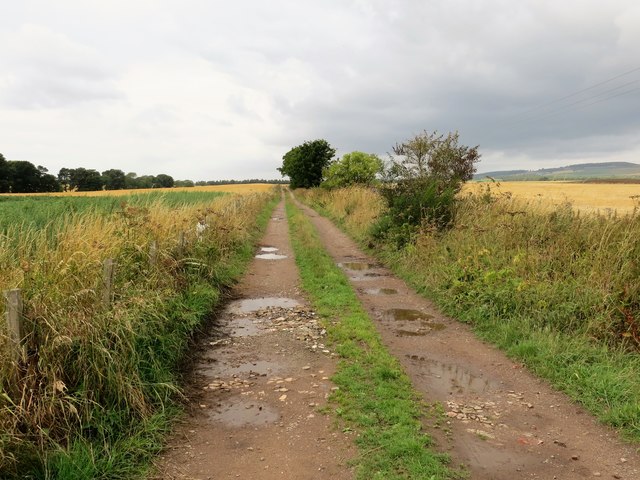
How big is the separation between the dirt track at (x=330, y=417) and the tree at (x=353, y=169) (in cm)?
2833

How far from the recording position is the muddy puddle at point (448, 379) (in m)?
5.21

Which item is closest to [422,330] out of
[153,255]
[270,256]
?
[153,255]

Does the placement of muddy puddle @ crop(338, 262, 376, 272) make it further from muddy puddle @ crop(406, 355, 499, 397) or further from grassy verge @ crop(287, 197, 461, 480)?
muddy puddle @ crop(406, 355, 499, 397)

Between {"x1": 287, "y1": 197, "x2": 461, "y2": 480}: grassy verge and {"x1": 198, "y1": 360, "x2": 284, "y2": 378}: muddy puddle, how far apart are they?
0.94 m

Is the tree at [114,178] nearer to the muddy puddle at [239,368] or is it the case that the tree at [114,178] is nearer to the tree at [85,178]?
the tree at [85,178]

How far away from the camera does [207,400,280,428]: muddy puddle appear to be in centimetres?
446

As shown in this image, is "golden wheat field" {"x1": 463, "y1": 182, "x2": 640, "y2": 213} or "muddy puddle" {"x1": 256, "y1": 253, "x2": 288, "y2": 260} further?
"muddy puddle" {"x1": 256, "y1": 253, "x2": 288, "y2": 260}

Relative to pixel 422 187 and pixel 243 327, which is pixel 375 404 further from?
pixel 422 187

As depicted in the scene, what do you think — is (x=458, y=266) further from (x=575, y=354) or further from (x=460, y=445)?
(x=460, y=445)

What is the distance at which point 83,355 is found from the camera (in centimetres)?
404

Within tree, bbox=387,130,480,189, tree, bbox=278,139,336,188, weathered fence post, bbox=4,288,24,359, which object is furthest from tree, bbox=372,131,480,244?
tree, bbox=278,139,336,188

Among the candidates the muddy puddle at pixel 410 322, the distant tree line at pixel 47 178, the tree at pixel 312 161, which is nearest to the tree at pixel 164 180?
the distant tree line at pixel 47 178

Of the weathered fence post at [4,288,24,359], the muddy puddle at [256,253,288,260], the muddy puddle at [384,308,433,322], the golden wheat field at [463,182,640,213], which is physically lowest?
the muddy puddle at [384,308,433,322]

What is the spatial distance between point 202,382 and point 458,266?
234 inches
